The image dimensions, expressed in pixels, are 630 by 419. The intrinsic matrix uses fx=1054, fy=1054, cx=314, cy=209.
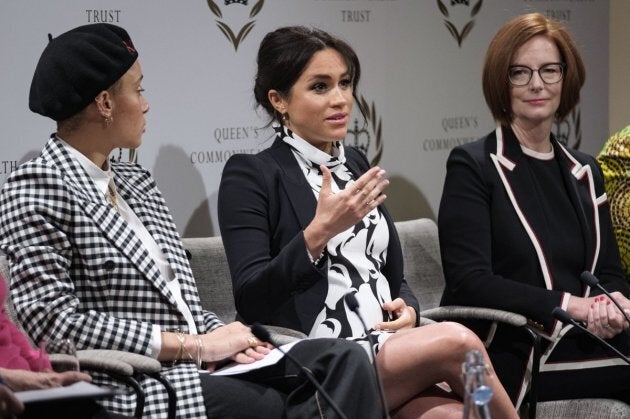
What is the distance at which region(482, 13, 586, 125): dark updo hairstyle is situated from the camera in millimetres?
3799

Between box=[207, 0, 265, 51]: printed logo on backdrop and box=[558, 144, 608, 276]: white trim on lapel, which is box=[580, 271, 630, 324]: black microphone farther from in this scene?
box=[207, 0, 265, 51]: printed logo on backdrop

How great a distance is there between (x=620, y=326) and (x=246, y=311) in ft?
4.04

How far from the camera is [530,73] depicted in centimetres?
380

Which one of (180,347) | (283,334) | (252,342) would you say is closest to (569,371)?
(283,334)

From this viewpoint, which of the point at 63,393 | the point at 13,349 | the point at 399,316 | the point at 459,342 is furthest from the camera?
the point at 399,316

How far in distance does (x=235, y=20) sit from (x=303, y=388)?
1.66 m

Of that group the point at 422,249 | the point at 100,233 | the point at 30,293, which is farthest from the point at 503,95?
the point at 30,293

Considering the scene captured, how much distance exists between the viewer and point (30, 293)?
2836mm

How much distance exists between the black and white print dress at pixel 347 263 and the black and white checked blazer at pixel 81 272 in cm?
51

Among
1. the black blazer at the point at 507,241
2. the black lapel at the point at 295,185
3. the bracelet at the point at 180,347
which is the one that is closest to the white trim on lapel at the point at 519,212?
the black blazer at the point at 507,241

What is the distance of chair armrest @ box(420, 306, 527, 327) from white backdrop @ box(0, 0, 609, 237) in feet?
3.09

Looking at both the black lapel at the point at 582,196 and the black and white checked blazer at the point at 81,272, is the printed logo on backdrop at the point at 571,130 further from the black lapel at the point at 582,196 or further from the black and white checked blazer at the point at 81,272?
the black and white checked blazer at the point at 81,272

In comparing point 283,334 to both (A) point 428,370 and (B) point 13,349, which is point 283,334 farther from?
(B) point 13,349

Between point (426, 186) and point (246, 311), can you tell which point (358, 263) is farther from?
point (426, 186)
